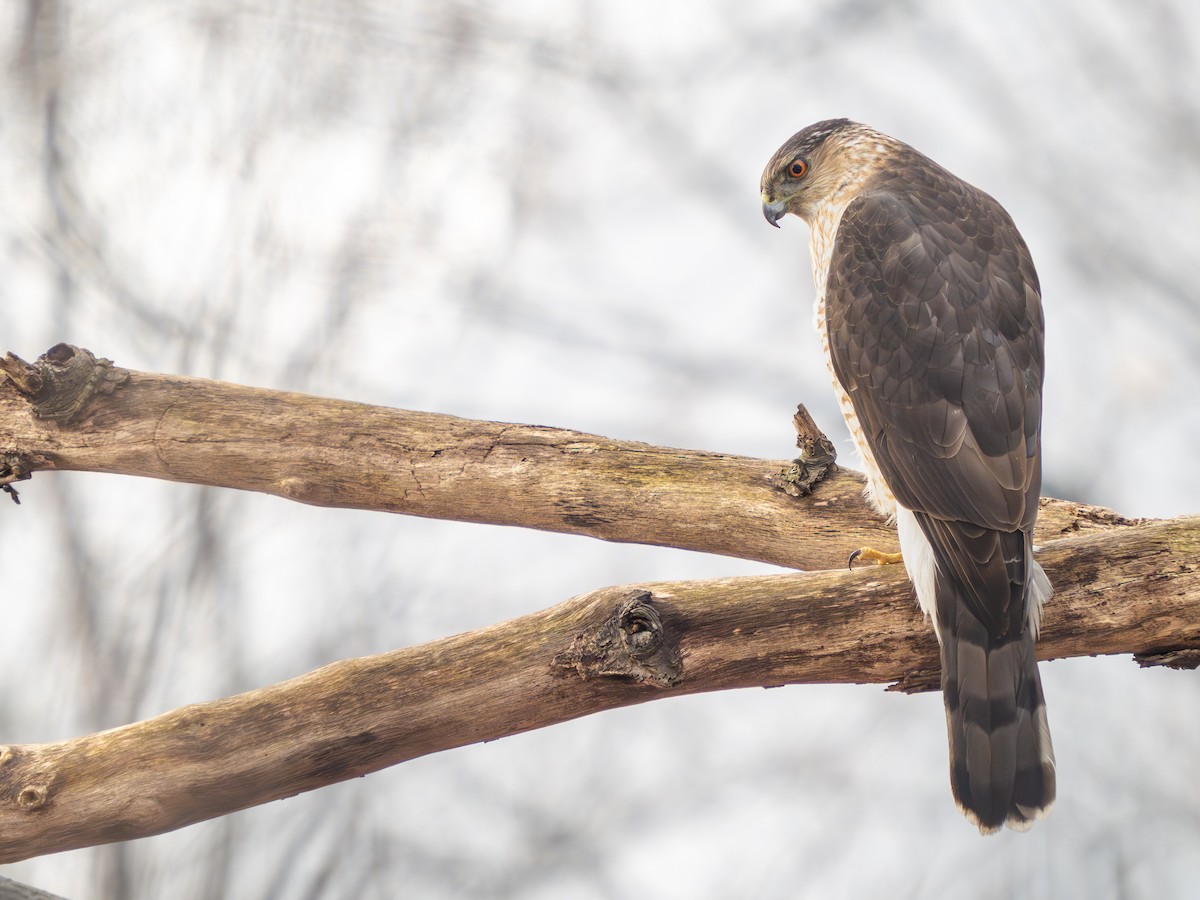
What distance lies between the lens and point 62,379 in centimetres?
256

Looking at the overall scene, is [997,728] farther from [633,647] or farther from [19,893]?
[19,893]

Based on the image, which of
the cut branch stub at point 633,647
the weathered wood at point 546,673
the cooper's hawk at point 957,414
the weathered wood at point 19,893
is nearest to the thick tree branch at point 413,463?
the cooper's hawk at point 957,414

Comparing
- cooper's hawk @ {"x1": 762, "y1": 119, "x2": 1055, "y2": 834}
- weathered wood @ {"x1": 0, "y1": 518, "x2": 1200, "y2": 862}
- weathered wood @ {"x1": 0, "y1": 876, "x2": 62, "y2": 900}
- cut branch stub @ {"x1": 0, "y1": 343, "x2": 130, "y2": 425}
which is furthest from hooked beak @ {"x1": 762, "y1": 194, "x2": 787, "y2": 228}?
weathered wood @ {"x1": 0, "y1": 876, "x2": 62, "y2": 900}

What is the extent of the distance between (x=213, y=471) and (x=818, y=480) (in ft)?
4.92

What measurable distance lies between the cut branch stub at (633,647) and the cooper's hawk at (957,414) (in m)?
0.48

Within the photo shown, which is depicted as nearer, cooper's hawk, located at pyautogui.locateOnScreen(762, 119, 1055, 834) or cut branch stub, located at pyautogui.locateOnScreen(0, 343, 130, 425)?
cooper's hawk, located at pyautogui.locateOnScreen(762, 119, 1055, 834)

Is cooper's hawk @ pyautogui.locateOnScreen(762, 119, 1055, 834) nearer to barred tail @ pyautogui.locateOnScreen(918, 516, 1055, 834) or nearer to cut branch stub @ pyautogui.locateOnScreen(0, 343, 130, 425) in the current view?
barred tail @ pyautogui.locateOnScreen(918, 516, 1055, 834)

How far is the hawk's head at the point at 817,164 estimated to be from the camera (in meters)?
2.65

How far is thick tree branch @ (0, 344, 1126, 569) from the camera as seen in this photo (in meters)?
2.51

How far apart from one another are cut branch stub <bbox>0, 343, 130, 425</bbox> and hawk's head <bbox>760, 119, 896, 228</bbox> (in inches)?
69.3

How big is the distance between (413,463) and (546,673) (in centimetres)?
89

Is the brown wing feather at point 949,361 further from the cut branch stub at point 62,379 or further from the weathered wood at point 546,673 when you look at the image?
the cut branch stub at point 62,379

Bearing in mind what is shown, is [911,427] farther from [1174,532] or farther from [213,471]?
[213,471]

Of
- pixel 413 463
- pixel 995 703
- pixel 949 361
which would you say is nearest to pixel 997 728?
pixel 995 703
